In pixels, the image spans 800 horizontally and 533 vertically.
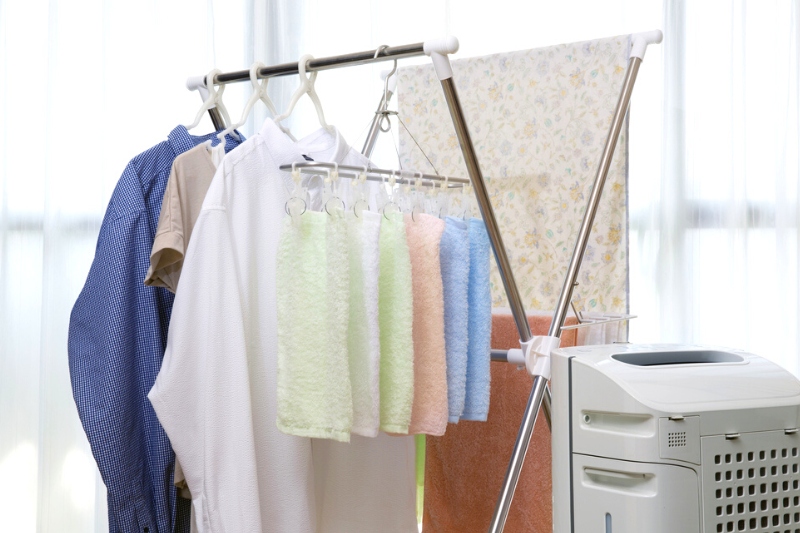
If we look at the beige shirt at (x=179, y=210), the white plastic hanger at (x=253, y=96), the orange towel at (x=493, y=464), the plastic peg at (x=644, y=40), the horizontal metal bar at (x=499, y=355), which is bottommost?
the orange towel at (x=493, y=464)

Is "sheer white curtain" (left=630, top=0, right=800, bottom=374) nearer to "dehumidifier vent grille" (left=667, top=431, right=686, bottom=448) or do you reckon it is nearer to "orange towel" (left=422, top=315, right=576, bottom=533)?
"orange towel" (left=422, top=315, right=576, bottom=533)

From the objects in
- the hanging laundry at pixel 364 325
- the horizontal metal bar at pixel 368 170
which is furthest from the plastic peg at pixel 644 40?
the hanging laundry at pixel 364 325

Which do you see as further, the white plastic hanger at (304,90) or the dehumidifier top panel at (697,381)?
the white plastic hanger at (304,90)

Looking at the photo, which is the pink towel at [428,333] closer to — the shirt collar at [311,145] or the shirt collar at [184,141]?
the shirt collar at [311,145]

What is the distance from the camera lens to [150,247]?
1.42 meters

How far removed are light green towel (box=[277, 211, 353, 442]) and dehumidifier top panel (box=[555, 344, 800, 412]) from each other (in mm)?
319

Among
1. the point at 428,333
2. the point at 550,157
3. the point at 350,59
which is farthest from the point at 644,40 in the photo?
the point at 428,333

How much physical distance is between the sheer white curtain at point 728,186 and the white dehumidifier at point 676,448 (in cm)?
131

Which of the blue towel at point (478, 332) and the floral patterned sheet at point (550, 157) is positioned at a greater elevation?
A: the floral patterned sheet at point (550, 157)

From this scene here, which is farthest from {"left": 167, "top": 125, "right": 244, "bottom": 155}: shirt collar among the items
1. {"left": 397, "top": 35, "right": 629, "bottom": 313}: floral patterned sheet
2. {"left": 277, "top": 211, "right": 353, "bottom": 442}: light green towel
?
{"left": 397, "top": 35, "right": 629, "bottom": 313}: floral patterned sheet

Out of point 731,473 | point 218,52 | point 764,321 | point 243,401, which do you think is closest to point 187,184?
point 243,401

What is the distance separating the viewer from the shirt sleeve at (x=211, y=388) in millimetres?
1237

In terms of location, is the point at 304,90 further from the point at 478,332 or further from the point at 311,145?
the point at 478,332

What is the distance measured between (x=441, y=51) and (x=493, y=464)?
0.95 m
